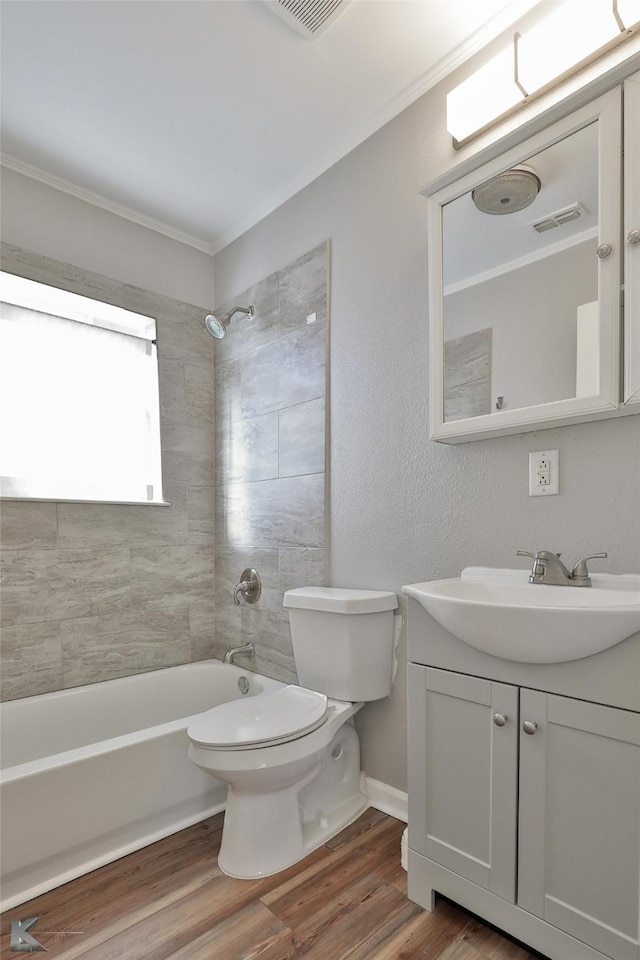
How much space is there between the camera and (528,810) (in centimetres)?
117

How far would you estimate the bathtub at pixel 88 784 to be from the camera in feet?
4.86

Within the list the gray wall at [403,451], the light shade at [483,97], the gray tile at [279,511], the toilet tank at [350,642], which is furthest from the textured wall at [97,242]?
the toilet tank at [350,642]

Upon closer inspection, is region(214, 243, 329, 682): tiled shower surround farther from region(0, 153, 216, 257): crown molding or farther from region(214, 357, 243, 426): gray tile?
region(0, 153, 216, 257): crown molding

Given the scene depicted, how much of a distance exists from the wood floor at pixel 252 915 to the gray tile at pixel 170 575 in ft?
3.59

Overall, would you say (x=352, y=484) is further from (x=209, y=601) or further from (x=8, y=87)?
(x=8, y=87)

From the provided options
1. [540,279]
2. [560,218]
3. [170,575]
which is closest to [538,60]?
[560,218]

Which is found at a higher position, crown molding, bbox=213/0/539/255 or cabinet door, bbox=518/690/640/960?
crown molding, bbox=213/0/539/255

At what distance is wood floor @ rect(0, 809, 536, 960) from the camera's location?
4.19 feet

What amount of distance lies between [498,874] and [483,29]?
2345 mm

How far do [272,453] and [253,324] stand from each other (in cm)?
67

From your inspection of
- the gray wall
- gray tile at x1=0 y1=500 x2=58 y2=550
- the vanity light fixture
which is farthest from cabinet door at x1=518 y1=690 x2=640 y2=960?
gray tile at x1=0 y1=500 x2=58 y2=550

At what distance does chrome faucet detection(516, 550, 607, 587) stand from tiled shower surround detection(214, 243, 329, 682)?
946mm

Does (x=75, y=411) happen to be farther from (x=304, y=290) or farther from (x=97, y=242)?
(x=304, y=290)

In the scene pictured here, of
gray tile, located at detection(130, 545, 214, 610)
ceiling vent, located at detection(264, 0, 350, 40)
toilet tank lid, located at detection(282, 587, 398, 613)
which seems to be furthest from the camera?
gray tile, located at detection(130, 545, 214, 610)
